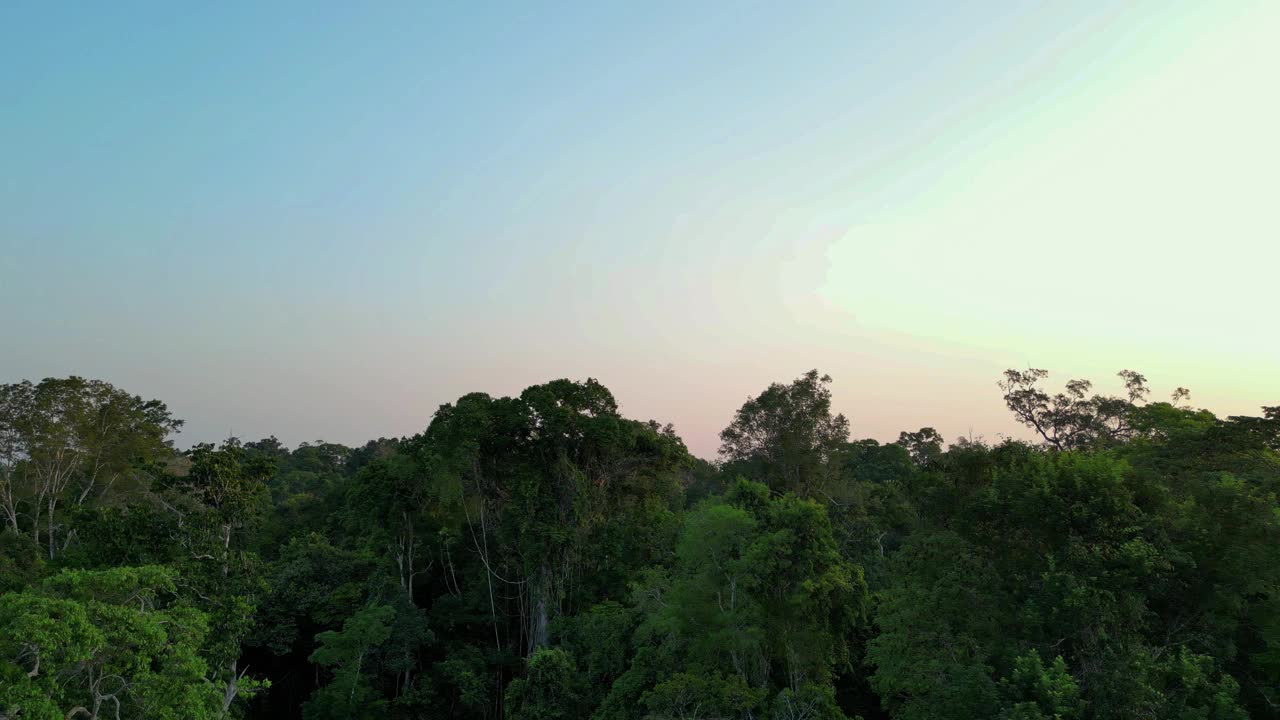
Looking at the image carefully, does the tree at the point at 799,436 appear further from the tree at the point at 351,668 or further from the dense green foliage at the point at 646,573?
the tree at the point at 351,668

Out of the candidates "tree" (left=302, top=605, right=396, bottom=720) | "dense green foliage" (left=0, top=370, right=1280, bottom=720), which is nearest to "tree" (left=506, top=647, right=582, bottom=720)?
"dense green foliage" (left=0, top=370, right=1280, bottom=720)

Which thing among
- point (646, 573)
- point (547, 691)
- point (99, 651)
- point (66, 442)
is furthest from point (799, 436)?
point (66, 442)

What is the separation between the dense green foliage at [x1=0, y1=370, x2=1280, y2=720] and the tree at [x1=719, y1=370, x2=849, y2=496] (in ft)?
0.36

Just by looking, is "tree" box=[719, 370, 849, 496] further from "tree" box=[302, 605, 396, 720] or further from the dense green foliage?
"tree" box=[302, 605, 396, 720]

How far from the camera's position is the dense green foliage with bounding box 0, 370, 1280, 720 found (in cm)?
1298

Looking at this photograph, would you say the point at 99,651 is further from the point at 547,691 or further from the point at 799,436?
the point at 799,436

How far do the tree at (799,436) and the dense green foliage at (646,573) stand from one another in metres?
0.11

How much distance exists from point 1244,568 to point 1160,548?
1.40 m

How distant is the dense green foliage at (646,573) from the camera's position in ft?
42.6

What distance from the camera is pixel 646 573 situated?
80.1 feet

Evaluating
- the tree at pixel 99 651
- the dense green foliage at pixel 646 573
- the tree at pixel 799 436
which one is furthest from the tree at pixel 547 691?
the tree at pixel 799 436

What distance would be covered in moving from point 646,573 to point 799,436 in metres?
11.6

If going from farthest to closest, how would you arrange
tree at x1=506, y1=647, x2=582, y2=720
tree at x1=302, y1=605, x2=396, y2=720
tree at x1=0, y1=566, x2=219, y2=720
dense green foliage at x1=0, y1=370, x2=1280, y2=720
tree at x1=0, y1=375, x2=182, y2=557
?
tree at x1=0, y1=375, x2=182, y2=557 → tree at x1=302, y1=605, x2=396, y2=720 → tree at x1=506, y1=647, x2=582, y2=720 → dense green foliage at x1=0, y1=370, x2=1280, y2=720 → tree at x1=0, y1=566, x2=219, y2=720

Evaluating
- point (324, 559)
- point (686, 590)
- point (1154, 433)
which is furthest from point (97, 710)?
point (1154, 433)
